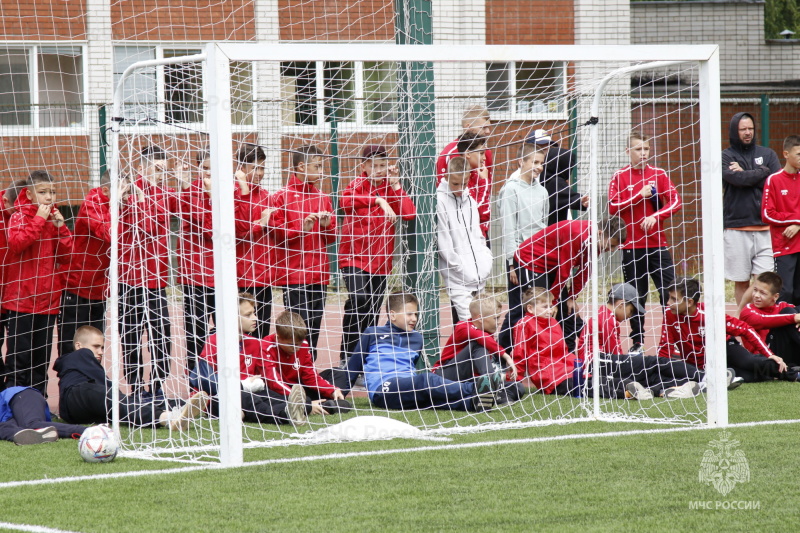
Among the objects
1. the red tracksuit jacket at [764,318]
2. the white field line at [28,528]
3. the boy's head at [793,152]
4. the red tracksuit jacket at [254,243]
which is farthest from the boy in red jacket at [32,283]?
the boy's head at [793,152]

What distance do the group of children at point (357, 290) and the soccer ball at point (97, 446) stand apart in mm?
763

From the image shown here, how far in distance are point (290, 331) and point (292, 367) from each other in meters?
0.33

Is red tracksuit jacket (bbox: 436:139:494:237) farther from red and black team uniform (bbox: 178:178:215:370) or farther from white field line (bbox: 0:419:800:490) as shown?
white field line (bbox: 0:419:800:490)

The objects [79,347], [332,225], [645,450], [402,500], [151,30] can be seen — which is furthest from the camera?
[151,30]

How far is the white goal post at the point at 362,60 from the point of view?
503 cm

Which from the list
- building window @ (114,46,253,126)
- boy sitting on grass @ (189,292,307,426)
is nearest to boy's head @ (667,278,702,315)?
boy sitting on grass @ (189,292,307,426)

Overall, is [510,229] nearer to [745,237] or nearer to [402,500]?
[745,237]

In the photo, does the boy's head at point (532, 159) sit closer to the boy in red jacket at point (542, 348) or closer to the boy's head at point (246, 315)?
the boy in red jacket at point (542, 348)

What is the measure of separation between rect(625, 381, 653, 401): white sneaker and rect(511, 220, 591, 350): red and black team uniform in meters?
0.62

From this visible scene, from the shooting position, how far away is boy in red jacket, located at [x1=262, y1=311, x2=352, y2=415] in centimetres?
664

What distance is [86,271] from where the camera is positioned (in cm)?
709

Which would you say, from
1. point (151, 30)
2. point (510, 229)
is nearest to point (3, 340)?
point (510, 229)

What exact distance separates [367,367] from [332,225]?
1315mm

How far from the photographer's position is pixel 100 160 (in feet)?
27.8
